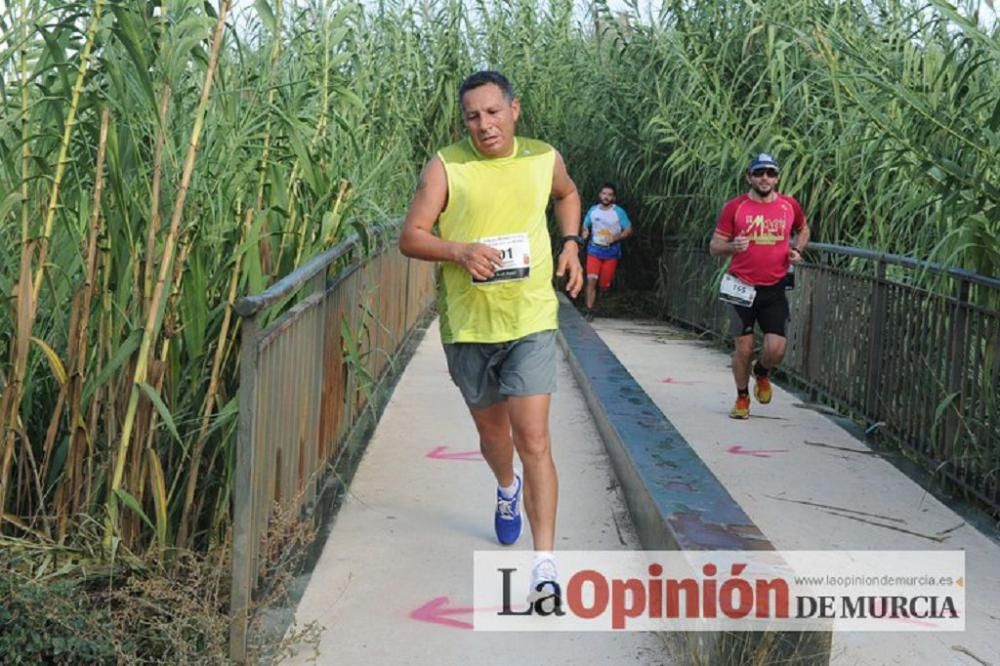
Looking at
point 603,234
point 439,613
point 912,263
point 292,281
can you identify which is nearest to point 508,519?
point 439,613

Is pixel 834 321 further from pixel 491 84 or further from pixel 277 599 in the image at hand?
pixel 277 599

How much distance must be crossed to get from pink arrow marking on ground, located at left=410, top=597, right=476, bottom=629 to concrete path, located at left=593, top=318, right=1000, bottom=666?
1150 millimetres

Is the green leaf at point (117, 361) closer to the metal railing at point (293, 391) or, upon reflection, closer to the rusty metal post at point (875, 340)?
the metal railing at point (293, 391)

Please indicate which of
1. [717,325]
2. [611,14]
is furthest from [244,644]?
[611,14]

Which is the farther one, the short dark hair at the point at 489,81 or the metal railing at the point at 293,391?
the short dark hair at the point at 489,81

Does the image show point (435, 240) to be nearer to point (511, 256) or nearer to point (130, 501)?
point (511, 256)

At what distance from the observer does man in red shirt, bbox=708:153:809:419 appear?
921 centimetres

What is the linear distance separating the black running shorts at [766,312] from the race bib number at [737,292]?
0.05m

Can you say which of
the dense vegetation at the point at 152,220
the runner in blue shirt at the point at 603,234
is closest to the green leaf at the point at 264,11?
the dense vegetation at the point at 152,220

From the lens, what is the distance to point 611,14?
17344 millimetres

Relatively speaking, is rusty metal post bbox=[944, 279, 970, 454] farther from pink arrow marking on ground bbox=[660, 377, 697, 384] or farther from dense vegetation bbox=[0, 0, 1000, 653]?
pink arrow marking on ground bbox=[660, 377, 697, 384]

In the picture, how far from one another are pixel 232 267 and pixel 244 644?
52.1 inches

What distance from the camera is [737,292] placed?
934 cm

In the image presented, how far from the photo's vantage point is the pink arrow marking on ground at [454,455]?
7465 mm
